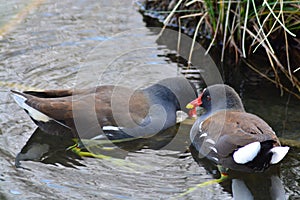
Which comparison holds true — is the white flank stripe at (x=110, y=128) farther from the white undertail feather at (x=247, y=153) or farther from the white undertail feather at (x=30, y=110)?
the white undertail feather at (x=247, y=153)

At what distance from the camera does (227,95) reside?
529 centimetres

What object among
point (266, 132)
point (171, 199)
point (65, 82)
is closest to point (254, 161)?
point (266, 132)

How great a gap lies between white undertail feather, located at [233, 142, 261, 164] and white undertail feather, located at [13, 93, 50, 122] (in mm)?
1650

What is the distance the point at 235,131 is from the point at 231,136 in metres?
0.05

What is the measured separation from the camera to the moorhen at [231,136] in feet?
14.9

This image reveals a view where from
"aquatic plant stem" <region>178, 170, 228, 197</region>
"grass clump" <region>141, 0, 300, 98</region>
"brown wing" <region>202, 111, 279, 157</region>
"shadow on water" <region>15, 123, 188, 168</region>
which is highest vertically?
"grass clump" <region>141, 0, 300, 98</region>

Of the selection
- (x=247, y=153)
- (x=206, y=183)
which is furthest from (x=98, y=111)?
(x=247, y=153)

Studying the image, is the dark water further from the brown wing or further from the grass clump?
the grass clump

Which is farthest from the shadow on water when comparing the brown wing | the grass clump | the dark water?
the grass clump

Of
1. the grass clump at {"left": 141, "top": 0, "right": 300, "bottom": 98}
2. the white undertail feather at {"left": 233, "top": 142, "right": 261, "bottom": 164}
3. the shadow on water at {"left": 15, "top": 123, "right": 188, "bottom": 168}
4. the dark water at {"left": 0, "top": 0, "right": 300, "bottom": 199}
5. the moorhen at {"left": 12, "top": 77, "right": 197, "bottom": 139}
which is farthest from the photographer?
the grass clump at {"left": 141, "top": 0, "right": 300, "bottom": 98}

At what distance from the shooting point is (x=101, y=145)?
5.31 m

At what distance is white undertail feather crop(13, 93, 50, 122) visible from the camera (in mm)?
5246

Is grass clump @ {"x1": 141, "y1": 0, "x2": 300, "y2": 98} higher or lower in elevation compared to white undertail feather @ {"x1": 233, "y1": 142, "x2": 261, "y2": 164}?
higher

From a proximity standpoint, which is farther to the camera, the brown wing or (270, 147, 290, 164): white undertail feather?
the brown wing
